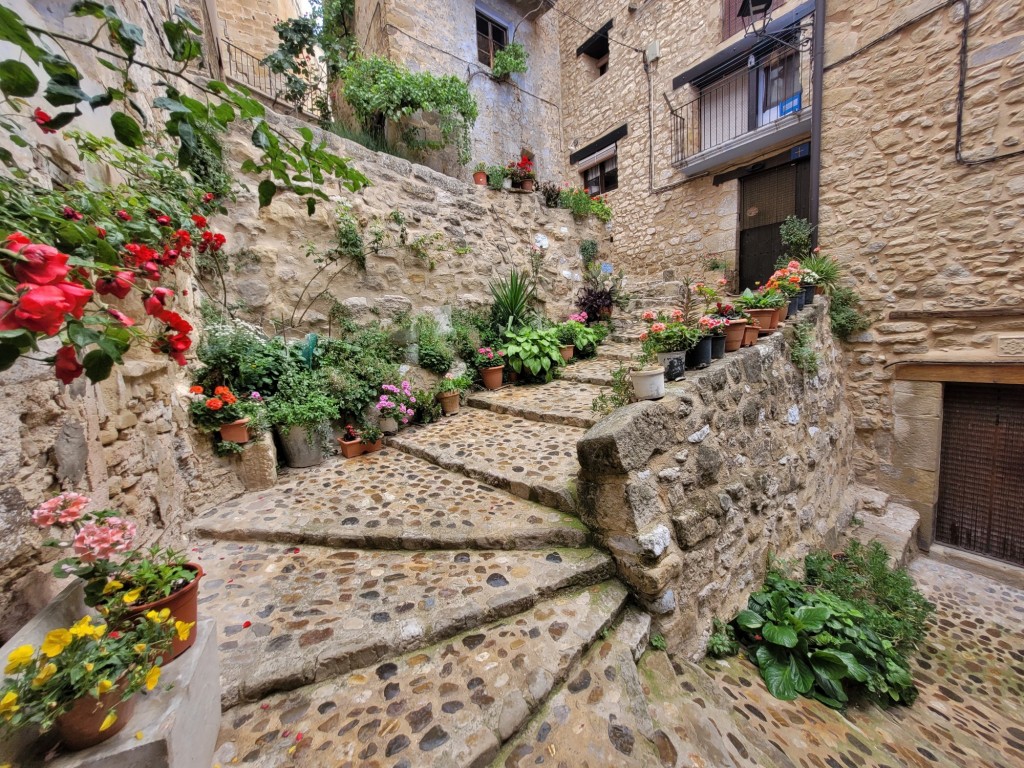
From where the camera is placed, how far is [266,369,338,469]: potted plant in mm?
3207

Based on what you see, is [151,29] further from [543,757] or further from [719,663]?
[719,663]

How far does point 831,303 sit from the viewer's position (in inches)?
191

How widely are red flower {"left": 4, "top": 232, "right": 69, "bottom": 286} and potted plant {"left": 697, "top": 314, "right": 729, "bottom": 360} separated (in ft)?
9.80

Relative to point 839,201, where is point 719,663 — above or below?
below

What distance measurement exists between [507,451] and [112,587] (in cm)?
236

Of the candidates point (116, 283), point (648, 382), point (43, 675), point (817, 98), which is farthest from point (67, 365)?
point (817, 98)

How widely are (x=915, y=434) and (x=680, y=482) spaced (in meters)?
4.24

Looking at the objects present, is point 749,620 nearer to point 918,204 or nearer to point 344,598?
point 344,598

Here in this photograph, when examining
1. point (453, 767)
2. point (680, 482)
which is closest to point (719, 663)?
point (680, 482)

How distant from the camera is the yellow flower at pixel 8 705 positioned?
771 millimetres

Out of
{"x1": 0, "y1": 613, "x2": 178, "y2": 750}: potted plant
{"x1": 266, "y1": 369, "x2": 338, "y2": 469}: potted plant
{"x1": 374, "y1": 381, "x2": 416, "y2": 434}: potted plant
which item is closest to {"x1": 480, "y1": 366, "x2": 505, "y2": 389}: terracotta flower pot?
{"x1": 374, "y1": 381, "x2": 416, "y2": 434}: potted plant

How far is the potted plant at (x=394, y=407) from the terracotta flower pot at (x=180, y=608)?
2458 millimetres

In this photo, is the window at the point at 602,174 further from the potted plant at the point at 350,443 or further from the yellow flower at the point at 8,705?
the yellow flower at the point at 8,705

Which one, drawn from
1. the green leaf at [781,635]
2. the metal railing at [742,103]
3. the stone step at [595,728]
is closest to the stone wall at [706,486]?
the green leaf at [781,635]
